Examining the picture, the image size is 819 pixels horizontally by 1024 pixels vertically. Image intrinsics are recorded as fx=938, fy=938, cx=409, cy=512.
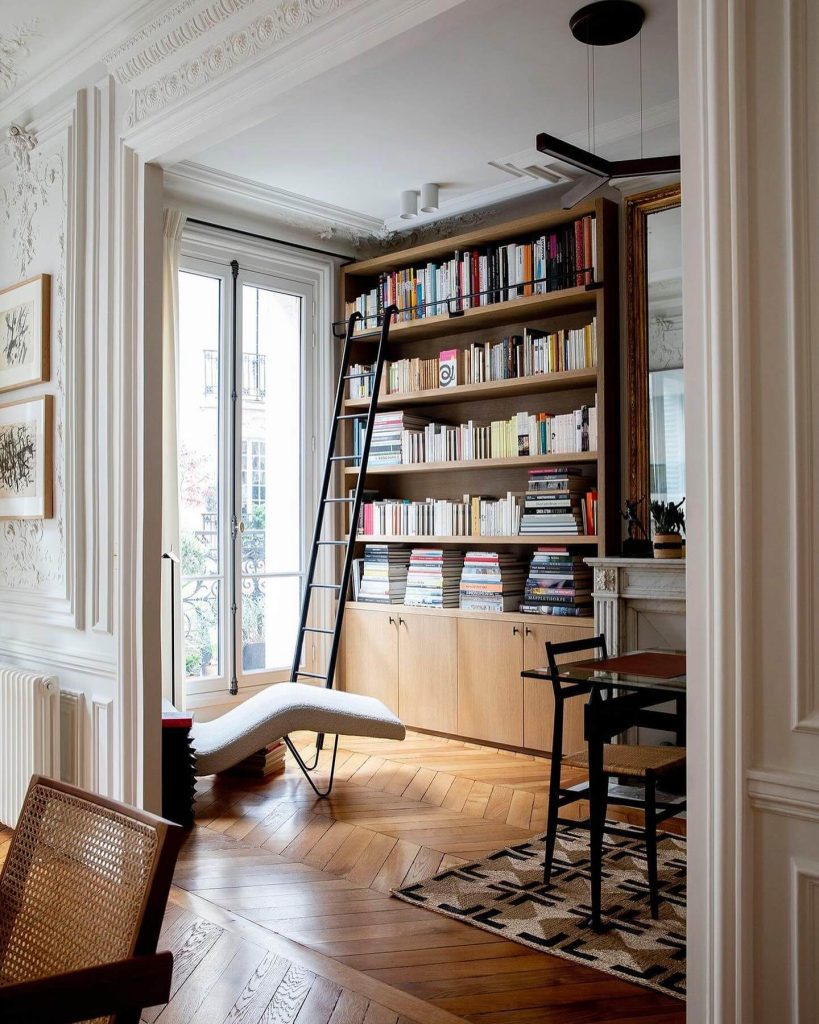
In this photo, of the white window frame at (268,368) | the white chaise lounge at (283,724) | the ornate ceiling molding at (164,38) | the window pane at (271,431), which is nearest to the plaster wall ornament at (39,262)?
the ornate ceiling molding at (164,38)

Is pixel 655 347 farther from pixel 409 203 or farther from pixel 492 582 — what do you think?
pixel 409 203

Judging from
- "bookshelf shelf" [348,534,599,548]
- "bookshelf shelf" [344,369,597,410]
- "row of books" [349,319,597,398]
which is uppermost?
"row of books" [349,319,597,398]

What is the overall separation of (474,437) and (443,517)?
1.71 ft

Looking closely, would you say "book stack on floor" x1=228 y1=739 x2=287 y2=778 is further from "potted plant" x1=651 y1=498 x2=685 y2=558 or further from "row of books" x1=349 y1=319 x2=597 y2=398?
"row of books" x1=349 y1=319 x2=597 y2=398

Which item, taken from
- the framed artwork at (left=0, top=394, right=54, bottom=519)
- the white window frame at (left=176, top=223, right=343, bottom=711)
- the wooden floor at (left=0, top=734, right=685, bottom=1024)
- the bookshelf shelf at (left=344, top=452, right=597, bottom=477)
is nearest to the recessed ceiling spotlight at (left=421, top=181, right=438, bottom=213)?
the white window frame at (left=176, top=223, right=343, bottom=711)

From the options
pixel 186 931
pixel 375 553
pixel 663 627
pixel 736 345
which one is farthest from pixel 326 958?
pixel 375 553

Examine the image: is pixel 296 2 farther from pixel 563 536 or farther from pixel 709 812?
pixel 563 536

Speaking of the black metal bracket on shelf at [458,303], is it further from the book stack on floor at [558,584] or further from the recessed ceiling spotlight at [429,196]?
the book stack on floor at [558,584]

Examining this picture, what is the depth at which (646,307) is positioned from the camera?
479cm

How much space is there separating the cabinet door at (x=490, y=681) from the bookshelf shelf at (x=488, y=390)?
1310 millimetres

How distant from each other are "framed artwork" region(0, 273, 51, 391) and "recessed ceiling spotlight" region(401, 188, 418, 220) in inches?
93.1

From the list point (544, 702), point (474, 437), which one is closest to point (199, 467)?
point (474, 437)

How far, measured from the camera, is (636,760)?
123 inches

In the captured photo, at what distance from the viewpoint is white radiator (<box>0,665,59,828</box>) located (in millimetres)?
3695
